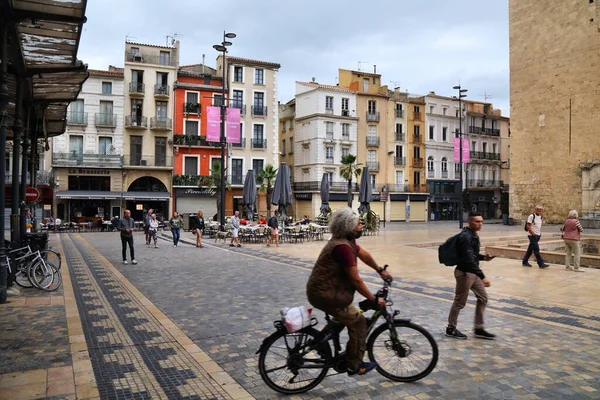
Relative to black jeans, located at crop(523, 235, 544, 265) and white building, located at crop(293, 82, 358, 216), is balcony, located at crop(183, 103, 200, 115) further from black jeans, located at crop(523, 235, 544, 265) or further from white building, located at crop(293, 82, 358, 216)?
black jeans, located at crop(523, 235, 544, 265)

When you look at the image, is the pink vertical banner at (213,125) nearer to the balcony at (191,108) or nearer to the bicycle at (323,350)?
the bicycle at (323,350)

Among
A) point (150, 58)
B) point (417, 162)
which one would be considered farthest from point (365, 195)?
point (417, 162)

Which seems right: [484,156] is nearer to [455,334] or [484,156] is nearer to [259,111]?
[259,111]

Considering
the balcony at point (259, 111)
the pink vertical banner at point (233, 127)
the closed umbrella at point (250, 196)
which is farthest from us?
the balcony at point (259, 111)

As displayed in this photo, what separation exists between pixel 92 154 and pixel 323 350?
37.8 m

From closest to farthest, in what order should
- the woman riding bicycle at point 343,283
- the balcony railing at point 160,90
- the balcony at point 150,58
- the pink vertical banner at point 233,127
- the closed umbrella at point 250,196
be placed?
the woman riding bicycle at point 343,283
the pink vertical banner at point 233,127
the closed umbrella at point 250,196
the balcony at point 150,58
the balcony railing at point 160,90

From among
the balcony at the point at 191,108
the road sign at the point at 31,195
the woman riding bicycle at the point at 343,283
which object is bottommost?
the woman riding bicycle at the point at 343,283

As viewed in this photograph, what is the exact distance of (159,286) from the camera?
9.54m

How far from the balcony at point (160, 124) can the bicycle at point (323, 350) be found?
38.0 metres

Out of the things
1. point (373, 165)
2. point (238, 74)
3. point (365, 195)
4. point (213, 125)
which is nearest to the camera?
point (213, 125)

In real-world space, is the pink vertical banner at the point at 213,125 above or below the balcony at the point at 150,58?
below

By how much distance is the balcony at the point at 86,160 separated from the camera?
36531mm

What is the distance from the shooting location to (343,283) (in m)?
3.99

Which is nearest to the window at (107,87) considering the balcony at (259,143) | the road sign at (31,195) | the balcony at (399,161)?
the balcony at (259,143)
